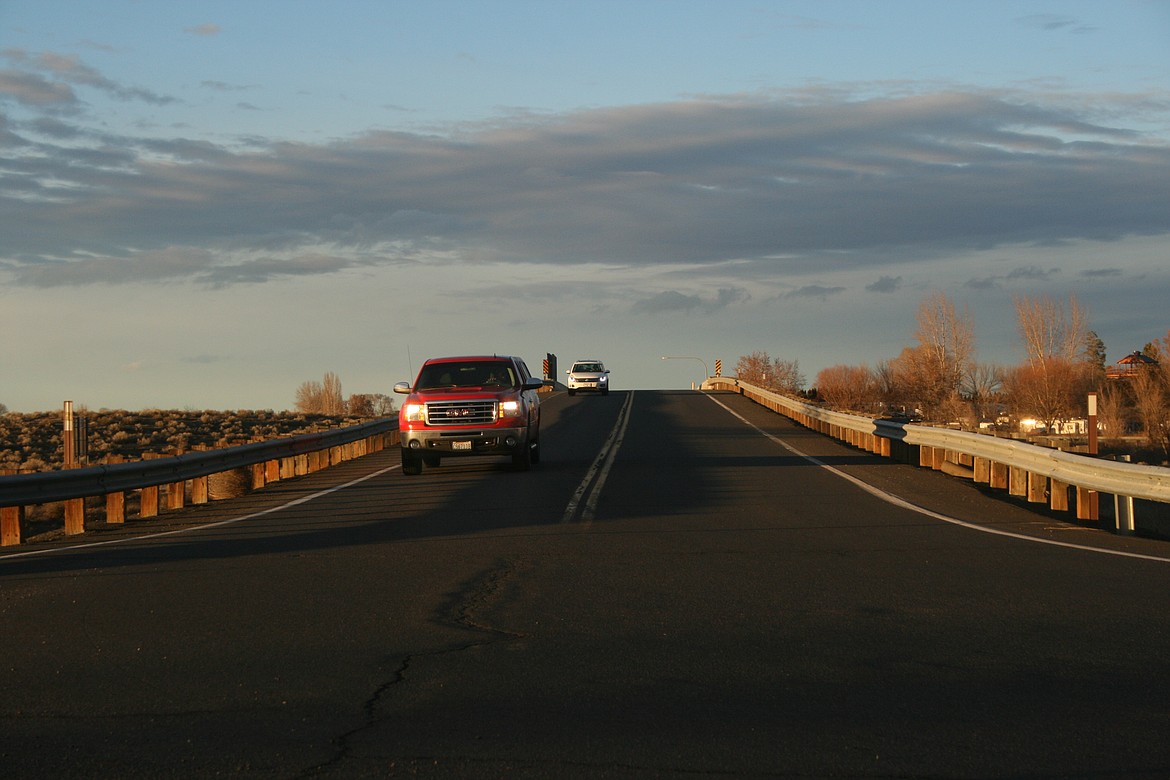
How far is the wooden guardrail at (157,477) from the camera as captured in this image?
42.9 feet

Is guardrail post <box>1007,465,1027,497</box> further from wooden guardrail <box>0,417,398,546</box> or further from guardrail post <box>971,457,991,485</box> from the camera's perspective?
wooden guardrail <box>0,417,398,546</box>

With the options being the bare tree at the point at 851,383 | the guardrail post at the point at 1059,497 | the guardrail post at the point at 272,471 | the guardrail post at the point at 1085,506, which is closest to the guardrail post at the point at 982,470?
the guardrail post at the point at 1059,497

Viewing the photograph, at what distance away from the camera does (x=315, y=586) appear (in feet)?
32.2

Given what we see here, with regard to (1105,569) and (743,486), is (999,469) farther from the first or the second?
(1105,569)

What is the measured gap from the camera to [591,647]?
743cm

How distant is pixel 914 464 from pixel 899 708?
18437mm

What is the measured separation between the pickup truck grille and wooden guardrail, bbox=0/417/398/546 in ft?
8.50

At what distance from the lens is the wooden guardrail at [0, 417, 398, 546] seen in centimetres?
1307

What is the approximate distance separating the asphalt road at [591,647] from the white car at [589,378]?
46.9 m

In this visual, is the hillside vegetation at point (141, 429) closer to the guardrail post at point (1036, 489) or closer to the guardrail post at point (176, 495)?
the guardrail post at point (176, 495)

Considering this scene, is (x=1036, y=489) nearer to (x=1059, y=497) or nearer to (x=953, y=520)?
(x=1059, y=497)

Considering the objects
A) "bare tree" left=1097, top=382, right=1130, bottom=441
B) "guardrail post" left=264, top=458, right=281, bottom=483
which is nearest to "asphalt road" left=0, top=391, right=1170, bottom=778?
"guardrail post" left=264, top=458, right=281, bottom=483

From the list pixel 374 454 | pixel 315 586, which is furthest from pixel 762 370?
pixel 315 586

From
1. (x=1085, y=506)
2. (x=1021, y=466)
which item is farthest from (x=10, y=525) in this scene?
(x=1021, y=466)
